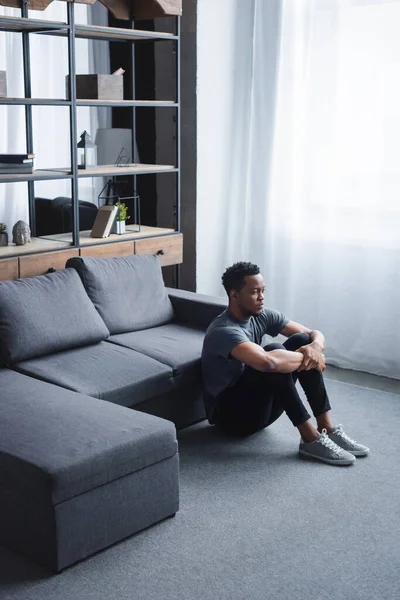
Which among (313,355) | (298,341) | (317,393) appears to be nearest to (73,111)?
(298,341)

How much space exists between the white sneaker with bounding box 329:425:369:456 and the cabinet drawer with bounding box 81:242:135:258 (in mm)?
1668

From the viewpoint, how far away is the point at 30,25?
13.6 ft

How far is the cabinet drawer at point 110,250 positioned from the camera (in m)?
4.57

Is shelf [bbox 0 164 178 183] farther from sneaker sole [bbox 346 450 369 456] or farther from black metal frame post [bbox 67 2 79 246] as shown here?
sneaker sole [bbox 346 450 369 456]

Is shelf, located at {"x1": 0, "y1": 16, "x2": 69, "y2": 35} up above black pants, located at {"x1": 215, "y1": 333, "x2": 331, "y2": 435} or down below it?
above

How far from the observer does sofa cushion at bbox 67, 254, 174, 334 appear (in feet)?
13.9

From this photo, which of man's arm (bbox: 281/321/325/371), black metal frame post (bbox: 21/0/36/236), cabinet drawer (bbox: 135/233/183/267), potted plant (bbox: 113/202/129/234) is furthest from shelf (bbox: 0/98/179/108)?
man's arm (bbox: 281/321/325/371)

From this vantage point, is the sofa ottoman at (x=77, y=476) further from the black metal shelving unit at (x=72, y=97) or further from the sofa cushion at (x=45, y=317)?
the black metal shelving unit at (x=72, y=97)

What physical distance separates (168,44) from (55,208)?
1306 millimetres

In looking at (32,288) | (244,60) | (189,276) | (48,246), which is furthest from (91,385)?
(244,60)

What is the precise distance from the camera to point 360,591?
2.71 metres

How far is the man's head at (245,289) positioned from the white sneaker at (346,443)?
67 centimetres

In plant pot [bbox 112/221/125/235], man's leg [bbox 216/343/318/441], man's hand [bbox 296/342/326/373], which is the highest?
plant pot [bbox 112/221/125/235]

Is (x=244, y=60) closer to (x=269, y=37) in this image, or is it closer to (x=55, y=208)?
(x=269, y=37)
